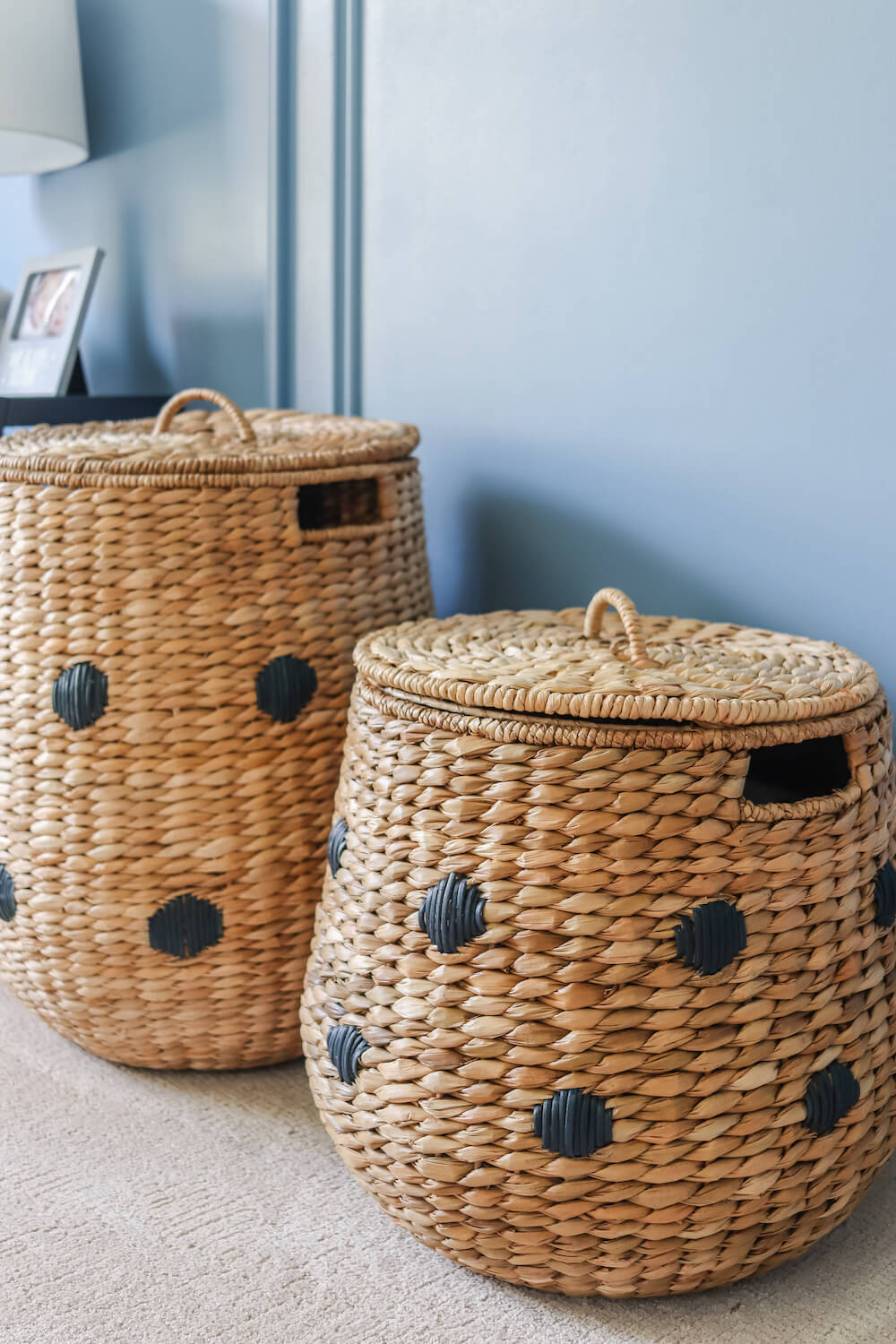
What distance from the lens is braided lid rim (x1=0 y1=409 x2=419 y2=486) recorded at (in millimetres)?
966

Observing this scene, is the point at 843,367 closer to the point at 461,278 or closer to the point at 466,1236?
the point at 461,278

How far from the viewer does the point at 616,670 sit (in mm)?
774

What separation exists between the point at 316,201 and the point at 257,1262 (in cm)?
115

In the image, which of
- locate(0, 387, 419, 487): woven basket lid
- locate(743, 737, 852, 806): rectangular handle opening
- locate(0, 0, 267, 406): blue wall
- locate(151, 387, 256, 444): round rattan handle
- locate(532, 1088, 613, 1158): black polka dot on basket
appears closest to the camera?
locate(532, 1088, 613, 1158): black polka dot on basket

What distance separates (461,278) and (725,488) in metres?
0.41

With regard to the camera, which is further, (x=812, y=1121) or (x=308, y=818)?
(x=308, y=818)

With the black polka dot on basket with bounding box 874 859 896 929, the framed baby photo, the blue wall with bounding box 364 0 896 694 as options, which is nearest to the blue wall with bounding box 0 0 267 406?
the framed baby photo

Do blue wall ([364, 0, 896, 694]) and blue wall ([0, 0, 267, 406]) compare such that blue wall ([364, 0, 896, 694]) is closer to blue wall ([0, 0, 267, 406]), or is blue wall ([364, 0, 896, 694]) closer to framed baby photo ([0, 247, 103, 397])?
blue wall ([0, 0, 267, 406])

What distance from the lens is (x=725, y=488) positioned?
41.1 inches

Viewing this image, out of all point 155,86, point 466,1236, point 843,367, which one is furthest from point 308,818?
point 155,86

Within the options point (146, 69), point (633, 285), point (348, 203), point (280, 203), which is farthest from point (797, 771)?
point (146, 69)

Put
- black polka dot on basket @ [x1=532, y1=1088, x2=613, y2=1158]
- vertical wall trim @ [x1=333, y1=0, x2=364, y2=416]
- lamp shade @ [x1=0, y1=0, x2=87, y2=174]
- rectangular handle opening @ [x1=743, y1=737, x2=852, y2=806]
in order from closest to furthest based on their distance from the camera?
1. black polka dot on basket @ [x1=532, y1=1088, x2=613, y2=1158]
2. rectangular handle opening @ [x1=743, y1=737, x2=852, y2=806]
3. vertical wall trim @ [x1=333, y1=0, x2=364, y2=416]
4. lamp shade @ [x1=0, y1=0, x2=87, y2=174]

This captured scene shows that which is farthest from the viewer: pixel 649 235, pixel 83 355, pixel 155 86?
pixel 83 355

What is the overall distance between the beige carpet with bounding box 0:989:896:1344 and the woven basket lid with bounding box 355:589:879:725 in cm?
40
